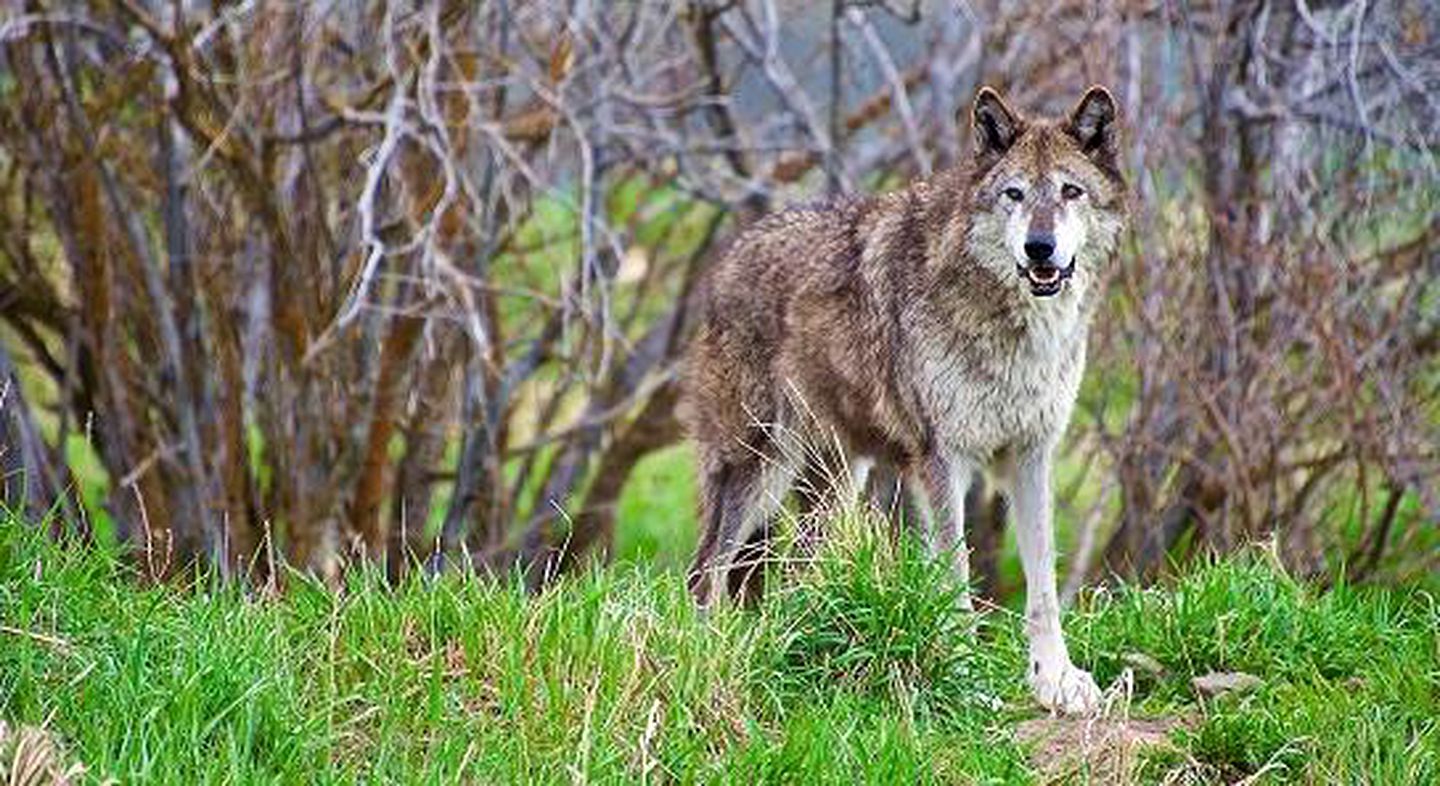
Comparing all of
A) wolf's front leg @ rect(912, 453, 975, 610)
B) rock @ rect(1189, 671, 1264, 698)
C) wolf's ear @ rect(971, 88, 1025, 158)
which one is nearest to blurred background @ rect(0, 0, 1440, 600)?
wolf's ear @ rect(971, 88, 1025, 158)

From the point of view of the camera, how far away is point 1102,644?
7297 millimetres

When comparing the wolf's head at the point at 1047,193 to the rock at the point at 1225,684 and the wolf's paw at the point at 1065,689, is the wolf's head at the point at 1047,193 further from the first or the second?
the rock at the point at 1225,684

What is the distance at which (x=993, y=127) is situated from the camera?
7.62 m

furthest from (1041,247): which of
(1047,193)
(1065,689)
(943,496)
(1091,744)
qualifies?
(1091,744)

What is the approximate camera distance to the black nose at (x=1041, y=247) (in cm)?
Answer: 726

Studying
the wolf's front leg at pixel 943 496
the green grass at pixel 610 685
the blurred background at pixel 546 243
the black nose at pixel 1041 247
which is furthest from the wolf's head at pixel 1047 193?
the blurred background at pixel 546 243

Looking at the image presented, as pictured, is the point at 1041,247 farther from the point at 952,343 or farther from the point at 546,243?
the point at 546,243

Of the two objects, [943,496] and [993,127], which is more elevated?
[993,127]

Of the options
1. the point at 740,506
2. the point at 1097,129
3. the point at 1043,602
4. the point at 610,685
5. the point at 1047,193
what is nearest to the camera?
the point at 610,685

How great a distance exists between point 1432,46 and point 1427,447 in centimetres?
176

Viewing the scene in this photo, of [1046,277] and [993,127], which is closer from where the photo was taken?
[1046,277]

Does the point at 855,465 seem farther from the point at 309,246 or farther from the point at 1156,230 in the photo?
the point at 309,246

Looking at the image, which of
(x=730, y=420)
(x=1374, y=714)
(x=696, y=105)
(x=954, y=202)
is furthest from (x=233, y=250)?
(x=1374, y=714)

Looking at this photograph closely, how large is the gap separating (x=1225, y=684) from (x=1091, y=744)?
77 centimetres
